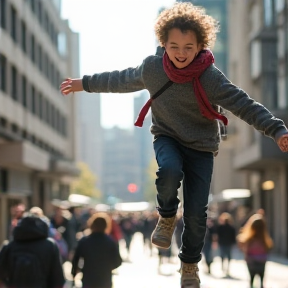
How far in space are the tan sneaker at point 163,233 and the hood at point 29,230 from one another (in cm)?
403

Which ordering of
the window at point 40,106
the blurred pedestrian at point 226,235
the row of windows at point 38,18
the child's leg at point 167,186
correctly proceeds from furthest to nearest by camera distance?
the window at point 40,106
the row of windows at point 38,18
the blurred pedestrian at point 226,235
the child's leg at point 167,186

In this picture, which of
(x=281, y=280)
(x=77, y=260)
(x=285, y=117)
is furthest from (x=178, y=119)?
(x=285, y=117)

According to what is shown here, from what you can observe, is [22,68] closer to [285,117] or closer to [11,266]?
[285,117]

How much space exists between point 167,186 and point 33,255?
411 centimetres

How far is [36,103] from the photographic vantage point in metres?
53.3

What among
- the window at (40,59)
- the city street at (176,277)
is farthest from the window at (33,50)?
the city street at (176,277)

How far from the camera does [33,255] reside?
8961 mm

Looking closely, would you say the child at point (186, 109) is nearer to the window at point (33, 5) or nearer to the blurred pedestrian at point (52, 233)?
the blurred pedestrian at point (52, 233)

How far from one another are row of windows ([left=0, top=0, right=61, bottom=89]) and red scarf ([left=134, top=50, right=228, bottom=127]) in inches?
1427

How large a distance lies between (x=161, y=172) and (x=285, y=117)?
102 feet

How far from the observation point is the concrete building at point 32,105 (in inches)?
1619

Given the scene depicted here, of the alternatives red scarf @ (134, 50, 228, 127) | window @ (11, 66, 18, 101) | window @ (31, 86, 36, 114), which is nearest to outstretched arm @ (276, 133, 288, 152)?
red scarf @ (134, 50, 228, 127)

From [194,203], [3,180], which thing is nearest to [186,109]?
[194,203]

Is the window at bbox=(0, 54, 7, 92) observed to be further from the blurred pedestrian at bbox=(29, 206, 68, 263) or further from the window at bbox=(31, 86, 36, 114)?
the blurred pedestrian at bbox=(29, 206, 68, 263)
